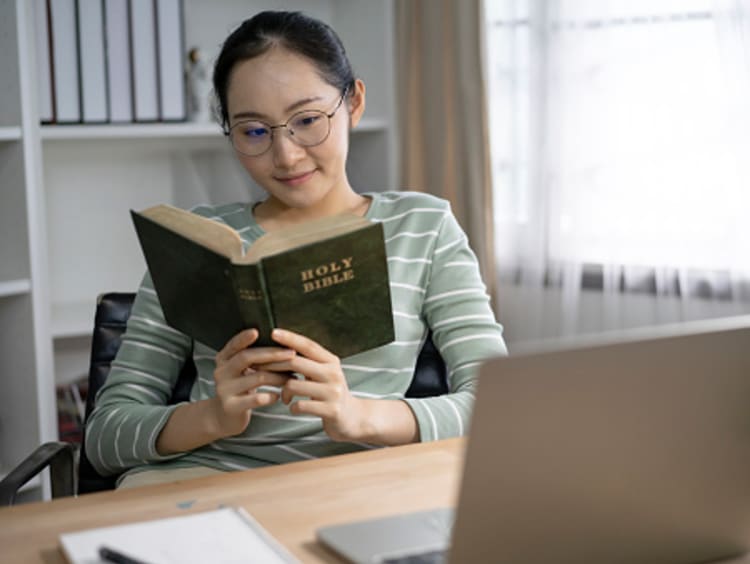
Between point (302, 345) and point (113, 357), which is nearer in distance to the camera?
point (302, 345)

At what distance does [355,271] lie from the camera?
3.94ft

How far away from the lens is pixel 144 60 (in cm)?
248

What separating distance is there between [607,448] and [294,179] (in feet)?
2.78

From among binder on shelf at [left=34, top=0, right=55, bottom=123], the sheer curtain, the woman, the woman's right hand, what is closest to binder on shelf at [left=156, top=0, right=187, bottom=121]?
Answer: binder on shelf at [left=34, top=0, right=55, bottom=123]

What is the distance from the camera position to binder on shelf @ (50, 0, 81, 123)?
2373 mm

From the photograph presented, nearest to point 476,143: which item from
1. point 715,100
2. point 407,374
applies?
point 715,100

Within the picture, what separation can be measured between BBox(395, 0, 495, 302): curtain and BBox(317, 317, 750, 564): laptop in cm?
185

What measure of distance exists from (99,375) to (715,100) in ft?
4.43

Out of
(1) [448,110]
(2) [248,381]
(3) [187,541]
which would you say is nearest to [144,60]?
(1) [448,110]

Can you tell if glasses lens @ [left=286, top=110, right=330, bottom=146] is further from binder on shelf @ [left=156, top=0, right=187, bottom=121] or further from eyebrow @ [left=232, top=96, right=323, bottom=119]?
binder on shelf @ [left=156, top=0, right=187, bottom=121]

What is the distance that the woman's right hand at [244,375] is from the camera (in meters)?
1.20

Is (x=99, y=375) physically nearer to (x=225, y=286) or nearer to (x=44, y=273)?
(x=225, y=286)

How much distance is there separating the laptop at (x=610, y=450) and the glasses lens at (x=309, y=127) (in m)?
0.83

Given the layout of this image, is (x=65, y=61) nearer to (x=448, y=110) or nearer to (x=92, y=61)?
(x=92, y=61)
